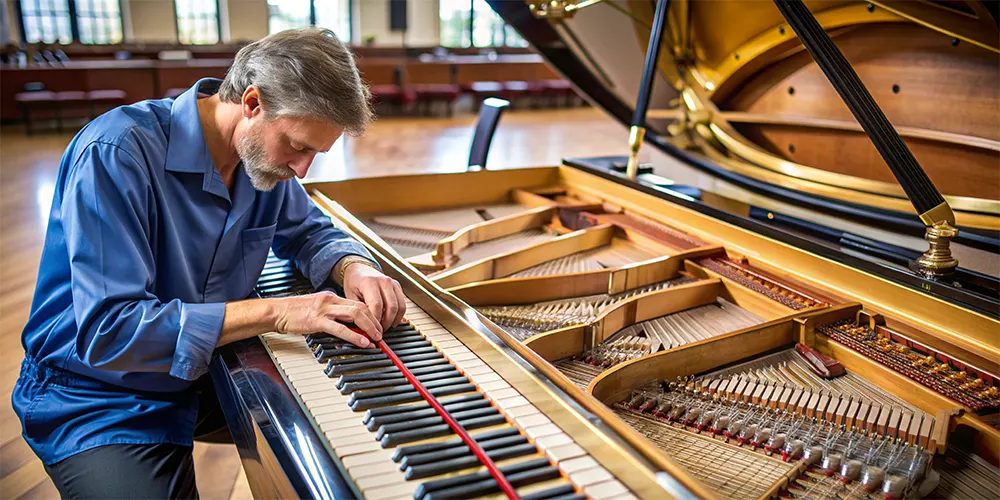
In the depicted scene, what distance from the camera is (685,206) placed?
2.73m

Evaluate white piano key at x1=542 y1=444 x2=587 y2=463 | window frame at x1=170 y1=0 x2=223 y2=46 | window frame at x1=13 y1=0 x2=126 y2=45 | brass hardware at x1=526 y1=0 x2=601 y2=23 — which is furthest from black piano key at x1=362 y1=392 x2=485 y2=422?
window frame at x1=170 y1=0 x2=223 y2=46

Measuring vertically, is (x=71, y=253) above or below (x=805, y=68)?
below

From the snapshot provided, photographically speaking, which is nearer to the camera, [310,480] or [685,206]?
[310,480]

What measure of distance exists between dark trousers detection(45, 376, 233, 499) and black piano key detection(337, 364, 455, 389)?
574 millimetres

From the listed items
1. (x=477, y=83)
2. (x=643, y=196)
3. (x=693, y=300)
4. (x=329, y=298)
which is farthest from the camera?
(x=477, y=83)

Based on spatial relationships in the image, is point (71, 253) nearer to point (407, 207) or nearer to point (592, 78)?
point (407, 207)

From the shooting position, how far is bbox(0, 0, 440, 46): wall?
17719 mm

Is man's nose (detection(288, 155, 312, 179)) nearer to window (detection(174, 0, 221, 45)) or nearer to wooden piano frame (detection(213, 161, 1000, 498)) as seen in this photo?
wooden piano frame (detection(213, 161, 1000, 498))

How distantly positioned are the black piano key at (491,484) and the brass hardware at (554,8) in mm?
2212

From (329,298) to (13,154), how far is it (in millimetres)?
9169

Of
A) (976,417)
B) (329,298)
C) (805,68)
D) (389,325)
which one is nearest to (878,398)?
(976,417)

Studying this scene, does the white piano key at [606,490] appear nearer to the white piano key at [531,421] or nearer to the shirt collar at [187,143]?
the white piano key at [531,421]

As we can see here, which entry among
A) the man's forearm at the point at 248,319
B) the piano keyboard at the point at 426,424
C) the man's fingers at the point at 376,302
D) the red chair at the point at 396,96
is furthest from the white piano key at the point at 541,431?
the red chair at the point at 396,96

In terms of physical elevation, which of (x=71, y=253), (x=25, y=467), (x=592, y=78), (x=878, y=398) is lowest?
(x=25, y=467)
